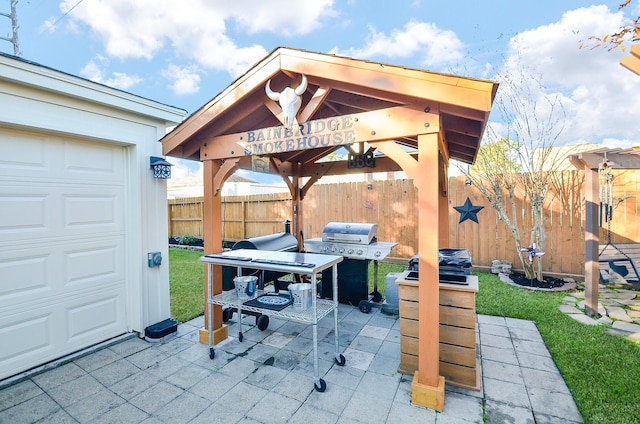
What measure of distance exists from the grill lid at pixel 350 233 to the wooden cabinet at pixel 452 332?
1564 millimetres

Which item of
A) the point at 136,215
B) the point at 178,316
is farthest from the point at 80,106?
the point at 178,316

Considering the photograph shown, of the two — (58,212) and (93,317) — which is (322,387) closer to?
(93,317)

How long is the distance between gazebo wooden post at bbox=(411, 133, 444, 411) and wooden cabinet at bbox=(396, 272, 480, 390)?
25 centimetres

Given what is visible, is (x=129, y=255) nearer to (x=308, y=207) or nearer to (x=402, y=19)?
(x=308, y=207)

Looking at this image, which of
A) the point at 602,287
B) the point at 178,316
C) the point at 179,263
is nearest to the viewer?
the point at 178,316

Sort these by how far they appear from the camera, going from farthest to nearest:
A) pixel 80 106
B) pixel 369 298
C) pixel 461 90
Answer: pixel 369 298, pixel 80 106, pixel 461 90

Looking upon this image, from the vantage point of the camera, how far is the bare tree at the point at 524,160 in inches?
216

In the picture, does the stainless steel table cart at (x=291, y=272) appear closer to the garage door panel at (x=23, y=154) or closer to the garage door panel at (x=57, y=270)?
the garage door panel at (x=57, y=270)

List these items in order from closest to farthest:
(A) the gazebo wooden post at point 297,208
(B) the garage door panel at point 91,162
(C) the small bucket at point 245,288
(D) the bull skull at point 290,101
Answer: (D) the bull skull at point 290,101, (B) the garage door panel at point 91,162, (C) the small bucket at point 245,288, (A) the gazebo wooden post at point 297,208

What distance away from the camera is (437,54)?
662 cm

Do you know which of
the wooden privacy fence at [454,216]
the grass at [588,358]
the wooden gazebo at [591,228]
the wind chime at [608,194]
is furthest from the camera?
the wooden privacy fence at [454,216]

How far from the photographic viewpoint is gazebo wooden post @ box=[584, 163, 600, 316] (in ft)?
12.8

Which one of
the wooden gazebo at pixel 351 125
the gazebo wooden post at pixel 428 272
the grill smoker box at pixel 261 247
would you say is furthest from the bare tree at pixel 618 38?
the grill smoker box at pixel 261 247

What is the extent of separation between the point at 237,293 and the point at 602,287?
6196mm
